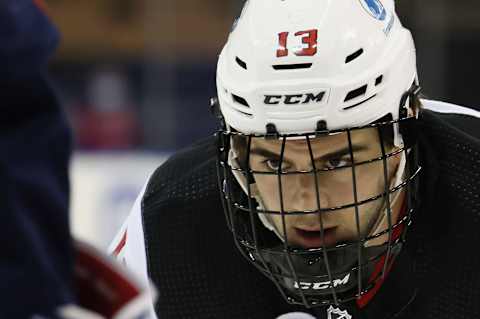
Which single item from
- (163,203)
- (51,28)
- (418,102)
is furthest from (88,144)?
(51,28)

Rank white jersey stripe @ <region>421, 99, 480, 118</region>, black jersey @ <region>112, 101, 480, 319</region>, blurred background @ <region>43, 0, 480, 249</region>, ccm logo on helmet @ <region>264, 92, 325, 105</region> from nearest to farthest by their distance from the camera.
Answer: ccm logo on helmet @ <region>264, 92, 325, 105</region>
black jersey @ <region>112, 101, 480, 319</region>
white jersey stripe @ <region>421, 99, 480, 118</region>
blurred background @ <region>43, 0, 480, 249</region>

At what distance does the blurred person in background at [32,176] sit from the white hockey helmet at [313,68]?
815 millimetres

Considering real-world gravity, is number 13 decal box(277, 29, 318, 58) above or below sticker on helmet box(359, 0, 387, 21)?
below

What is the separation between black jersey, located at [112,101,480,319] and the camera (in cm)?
181

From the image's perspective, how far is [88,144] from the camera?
5617mm

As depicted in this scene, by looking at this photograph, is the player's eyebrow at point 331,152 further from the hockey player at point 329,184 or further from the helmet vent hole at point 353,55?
the helmet vent hole at point 353,55

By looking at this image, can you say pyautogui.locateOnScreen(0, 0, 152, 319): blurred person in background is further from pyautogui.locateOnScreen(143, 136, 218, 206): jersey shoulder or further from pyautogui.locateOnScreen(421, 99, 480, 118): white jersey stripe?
pyautogui.locateOnScreen(421, 99, 480, 118): white jersey stripe

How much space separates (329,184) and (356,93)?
0.50 ft

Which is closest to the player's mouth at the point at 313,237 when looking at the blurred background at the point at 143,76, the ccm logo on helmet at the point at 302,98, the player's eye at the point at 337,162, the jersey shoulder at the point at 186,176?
the player's eye at the point at 337,162

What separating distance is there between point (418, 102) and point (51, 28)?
1.02 m

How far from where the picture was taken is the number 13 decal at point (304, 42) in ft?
5.43

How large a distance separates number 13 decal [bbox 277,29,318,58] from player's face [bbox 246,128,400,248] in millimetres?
139

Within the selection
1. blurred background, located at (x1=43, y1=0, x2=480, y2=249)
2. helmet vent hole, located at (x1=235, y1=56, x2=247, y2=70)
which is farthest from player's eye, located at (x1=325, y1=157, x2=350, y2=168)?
blurred background, located at (x1=43, y1=0, x2=480, y2=249)

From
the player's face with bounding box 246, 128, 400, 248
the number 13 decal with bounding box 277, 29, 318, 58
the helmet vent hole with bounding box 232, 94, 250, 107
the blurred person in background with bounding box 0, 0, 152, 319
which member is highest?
the blurred person in background with bounding box 0, 0, 152, 319
